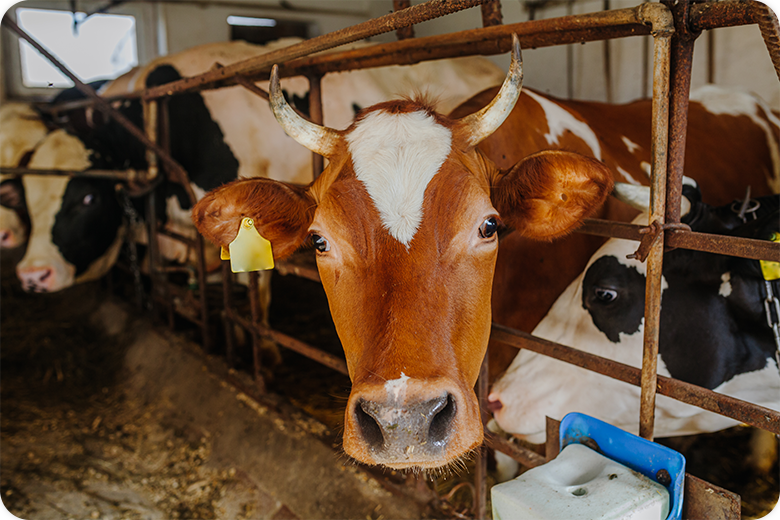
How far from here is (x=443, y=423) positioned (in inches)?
50.1

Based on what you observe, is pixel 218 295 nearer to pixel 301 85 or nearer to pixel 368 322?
pixel 301 85

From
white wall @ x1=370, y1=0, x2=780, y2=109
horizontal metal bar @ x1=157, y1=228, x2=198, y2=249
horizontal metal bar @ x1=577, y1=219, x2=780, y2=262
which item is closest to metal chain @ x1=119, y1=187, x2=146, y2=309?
horizontal metal bar @ x1=157, y1=228, x2=198, y2=249

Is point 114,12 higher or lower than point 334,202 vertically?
higher

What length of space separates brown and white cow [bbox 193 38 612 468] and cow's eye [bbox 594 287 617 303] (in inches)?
11.2

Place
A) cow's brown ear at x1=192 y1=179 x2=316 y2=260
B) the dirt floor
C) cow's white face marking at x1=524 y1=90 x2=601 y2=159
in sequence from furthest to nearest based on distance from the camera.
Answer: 1. cow's white face marking at x1=524 y1=90 x2=601 y2=159
2. the dirt floor
3. cow's brown ear at x1=192 y1=179 x2=316 y2=260

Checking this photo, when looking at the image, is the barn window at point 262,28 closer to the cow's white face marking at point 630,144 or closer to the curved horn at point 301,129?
the cow's white face marking at point 630,144

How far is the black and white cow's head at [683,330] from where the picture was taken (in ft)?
5.78

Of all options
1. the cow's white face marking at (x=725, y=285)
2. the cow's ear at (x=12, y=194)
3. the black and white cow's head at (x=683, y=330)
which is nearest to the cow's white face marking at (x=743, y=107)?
the black and white cow's head at (x=683, y=330)

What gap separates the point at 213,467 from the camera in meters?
2.94

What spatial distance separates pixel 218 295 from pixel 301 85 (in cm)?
241

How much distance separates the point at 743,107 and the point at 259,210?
355 cm

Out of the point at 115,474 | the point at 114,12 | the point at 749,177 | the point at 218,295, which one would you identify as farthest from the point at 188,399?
the point at 114,12

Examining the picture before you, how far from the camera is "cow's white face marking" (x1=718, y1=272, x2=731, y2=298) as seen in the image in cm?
177

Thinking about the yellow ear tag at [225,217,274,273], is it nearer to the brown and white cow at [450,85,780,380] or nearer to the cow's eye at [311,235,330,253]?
the cow's eye at [311,235,330,253]
